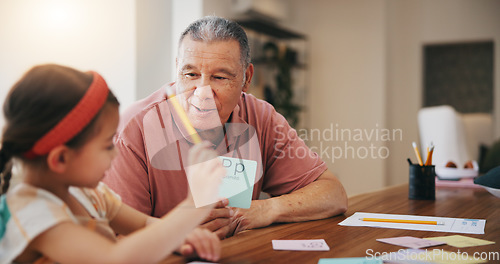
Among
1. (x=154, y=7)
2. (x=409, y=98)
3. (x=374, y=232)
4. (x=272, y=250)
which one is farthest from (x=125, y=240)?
(x=409, y=98)

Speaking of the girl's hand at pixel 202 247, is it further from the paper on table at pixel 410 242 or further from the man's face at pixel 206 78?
the man's face at pixel 206 78

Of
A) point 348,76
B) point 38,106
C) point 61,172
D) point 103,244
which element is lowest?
point 103,244

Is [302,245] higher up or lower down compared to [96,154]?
lower down

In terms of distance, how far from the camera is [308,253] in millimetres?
917

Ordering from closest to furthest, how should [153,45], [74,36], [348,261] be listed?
[348,261], [74,36], [153,45]

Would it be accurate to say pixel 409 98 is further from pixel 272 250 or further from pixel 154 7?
pixel 272 250

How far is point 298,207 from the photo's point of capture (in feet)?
4.31

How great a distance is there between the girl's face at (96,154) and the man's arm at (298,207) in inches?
21.1

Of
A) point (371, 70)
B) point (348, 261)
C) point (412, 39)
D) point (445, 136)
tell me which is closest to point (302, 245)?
point (348, 261)

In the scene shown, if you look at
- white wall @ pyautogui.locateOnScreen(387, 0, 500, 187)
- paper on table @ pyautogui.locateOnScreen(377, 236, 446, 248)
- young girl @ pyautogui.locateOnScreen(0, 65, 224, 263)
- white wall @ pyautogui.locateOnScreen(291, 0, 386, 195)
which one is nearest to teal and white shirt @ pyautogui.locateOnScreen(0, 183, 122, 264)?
young girl @ pyautogui.locateOnScreen(0, 65, 224, 263)

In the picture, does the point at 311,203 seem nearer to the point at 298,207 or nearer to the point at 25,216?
the point at 298,207

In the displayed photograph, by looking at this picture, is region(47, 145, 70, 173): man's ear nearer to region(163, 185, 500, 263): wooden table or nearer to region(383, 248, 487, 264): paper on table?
region(163, 185, 500, 263): wooden table

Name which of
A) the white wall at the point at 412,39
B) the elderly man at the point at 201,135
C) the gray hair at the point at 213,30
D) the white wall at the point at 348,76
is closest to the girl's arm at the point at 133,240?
the elderly man at the point at 201,135

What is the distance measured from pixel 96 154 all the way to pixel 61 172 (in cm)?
6
